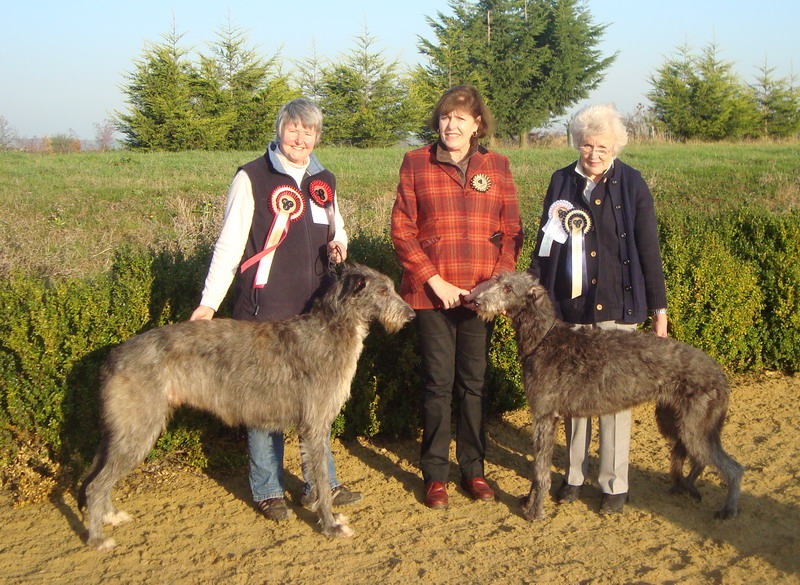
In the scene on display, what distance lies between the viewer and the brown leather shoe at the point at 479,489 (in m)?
5.58

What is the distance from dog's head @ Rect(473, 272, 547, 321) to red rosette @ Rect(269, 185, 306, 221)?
143 cm

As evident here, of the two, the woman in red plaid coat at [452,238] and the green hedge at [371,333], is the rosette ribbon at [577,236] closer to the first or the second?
the woman in red plaid coat at [452,238]

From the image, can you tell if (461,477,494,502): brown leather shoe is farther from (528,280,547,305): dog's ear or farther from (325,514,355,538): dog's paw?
(528,280,547,305): dog's ear

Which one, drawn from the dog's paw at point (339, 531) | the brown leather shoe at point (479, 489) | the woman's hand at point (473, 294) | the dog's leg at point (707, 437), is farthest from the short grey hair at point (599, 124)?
the dog's paw at point (339, 531)

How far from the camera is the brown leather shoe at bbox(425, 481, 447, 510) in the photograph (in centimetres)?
546

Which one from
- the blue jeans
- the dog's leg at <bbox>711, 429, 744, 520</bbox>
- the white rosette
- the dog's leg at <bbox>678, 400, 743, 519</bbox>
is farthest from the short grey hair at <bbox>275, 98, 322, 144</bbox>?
the dog's leg at <bbox>711, 429, 744, 520</bbox>

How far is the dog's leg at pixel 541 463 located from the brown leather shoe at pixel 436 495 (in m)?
0.65

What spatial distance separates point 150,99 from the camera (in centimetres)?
3934

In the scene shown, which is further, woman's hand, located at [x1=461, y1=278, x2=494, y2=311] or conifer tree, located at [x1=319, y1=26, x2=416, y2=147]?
conifer tree, located at [x1=319, y1=26, x2=416, y2=147]

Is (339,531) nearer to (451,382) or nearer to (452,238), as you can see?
(451,382)

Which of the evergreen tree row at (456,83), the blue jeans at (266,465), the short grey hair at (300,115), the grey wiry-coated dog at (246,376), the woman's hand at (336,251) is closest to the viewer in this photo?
the grey wiry-coated dog at (246,376)

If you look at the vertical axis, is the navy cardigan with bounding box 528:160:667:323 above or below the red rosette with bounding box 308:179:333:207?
below

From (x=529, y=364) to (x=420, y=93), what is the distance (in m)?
45.2

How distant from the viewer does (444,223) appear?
199 inches
